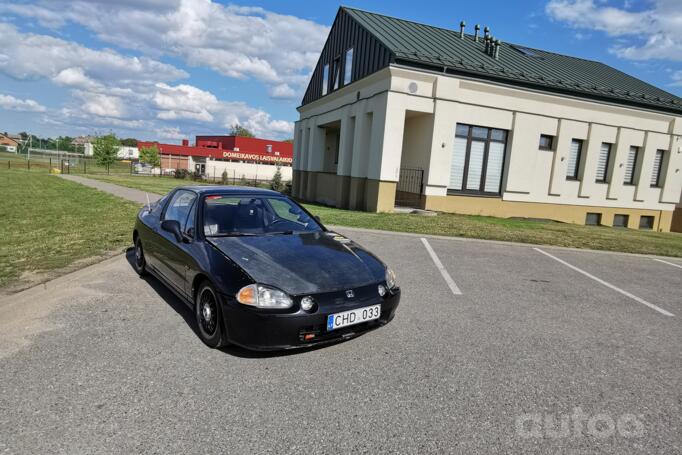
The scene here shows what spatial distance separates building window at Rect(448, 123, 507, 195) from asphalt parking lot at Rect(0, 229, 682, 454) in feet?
42.1

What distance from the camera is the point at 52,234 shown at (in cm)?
861

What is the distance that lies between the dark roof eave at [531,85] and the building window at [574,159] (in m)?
2.03

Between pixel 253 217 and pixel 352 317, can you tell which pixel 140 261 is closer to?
pixel 253 217

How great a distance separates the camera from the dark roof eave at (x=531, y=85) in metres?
16.9

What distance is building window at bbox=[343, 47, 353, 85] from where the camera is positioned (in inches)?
822

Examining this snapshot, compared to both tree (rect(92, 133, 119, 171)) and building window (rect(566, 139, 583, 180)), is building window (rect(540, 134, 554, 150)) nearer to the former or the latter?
building window (rect(566, 139, 583, 180))

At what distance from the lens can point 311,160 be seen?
84.8 feet

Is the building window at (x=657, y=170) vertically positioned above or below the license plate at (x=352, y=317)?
above

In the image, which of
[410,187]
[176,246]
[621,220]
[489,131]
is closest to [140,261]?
[176,246]

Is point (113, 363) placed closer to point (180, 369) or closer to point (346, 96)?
point (180, 369)

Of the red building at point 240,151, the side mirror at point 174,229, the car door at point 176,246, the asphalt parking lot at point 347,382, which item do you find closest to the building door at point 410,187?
the asphalt parking lot at point 347,382

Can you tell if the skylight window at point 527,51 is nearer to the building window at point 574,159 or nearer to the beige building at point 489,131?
the beige building at point 489,131

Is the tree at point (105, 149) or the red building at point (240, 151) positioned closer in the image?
the tree at point (105, 149)

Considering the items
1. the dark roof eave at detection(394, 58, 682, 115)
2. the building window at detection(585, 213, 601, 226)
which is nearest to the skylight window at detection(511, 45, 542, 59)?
the dark roof eave at detection(394, 58, 682, 115)
